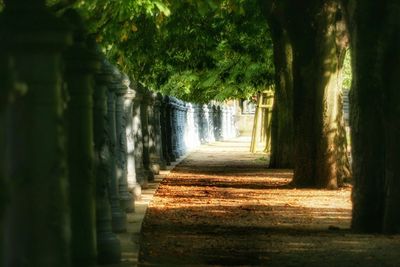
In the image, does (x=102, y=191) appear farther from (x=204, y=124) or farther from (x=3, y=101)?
(x=204, y=124)

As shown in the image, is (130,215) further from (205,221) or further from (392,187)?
(392,187)

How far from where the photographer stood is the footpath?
10008 mm

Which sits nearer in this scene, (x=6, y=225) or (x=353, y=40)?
(x=6, y=225)

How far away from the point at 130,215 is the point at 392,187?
3219 millimetres

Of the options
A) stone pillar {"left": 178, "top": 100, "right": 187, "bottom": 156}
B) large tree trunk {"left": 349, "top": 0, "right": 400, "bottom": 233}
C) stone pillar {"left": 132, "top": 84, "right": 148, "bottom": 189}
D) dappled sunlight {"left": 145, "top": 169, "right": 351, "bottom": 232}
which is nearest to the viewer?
large tree trunk {"left": 349, "top": 0, "right": 400, "bottom": 233}

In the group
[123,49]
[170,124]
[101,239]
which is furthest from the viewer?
[123,49]

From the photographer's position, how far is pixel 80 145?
24.3 ft

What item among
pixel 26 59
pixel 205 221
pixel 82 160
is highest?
pixel 26 59

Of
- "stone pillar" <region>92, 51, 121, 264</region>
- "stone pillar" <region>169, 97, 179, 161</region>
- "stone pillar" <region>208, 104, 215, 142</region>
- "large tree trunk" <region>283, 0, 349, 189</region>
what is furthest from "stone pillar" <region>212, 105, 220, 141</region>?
Answer: "stone pillar" <region>92, 51, 121, 264</region>

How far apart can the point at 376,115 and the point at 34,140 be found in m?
7.03

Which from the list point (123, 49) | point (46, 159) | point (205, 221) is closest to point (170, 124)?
point (123, 49)

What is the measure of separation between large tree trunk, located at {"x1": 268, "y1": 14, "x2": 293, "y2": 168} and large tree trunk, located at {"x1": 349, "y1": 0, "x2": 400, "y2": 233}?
445 inches

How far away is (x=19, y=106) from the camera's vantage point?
5.54m

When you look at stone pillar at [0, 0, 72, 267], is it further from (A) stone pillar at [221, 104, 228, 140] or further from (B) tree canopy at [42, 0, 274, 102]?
(A) stone pillar at [221, 104, 228, 140]
